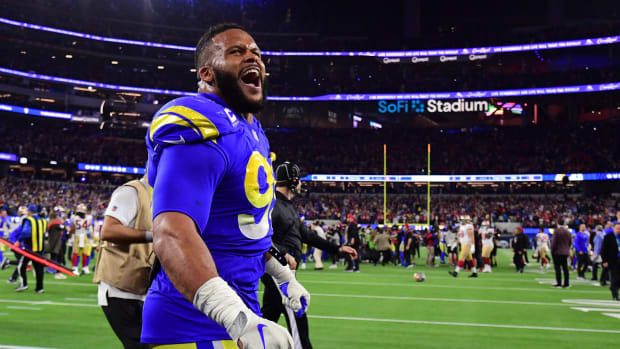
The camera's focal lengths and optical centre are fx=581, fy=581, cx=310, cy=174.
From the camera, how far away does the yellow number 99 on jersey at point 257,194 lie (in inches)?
80.3

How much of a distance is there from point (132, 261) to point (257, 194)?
235 cm

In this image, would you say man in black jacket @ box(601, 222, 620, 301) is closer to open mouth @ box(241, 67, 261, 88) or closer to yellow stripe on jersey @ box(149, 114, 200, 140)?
open mouth @ box(241, 67, 261, 88)

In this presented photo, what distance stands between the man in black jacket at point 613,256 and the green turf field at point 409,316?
40 cm

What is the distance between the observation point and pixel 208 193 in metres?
1.85

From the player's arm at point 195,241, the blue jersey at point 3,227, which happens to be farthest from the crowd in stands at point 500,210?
the player's arm at point 195,241

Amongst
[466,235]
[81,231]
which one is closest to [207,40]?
→ [81,231]

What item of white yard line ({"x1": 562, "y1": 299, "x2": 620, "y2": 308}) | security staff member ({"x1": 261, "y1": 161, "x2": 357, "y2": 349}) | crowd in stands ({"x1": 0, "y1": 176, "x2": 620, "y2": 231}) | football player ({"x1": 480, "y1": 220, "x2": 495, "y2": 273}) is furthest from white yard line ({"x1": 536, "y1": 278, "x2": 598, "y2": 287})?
crowd in stands ({"x1": 0, "y1": 176, "x2": 620, "y2": 231})

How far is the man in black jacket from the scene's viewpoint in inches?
500

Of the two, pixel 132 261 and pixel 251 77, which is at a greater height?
pixel 251 77

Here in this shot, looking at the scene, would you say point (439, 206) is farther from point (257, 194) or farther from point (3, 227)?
point (257, 194)

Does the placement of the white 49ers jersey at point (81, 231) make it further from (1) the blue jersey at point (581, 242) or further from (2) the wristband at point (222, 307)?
(2) the wristband at point (222, 307)

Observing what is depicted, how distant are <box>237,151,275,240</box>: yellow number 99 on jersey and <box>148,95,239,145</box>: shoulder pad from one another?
6.4 inches

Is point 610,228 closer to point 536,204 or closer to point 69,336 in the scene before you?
point 69,336

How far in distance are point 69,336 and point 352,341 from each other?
3.89m
